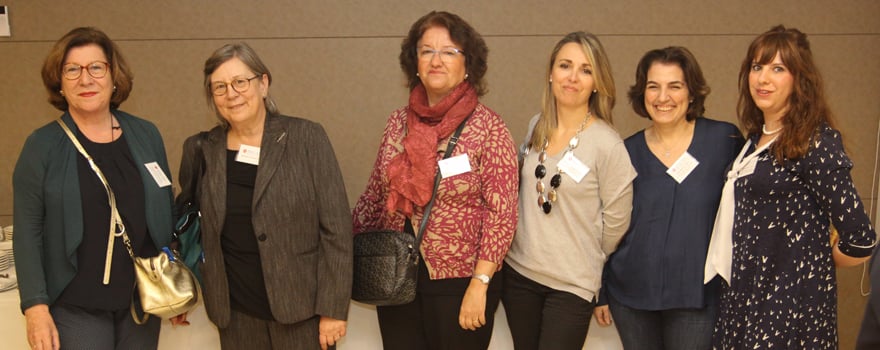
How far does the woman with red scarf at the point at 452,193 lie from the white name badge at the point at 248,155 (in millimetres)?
439

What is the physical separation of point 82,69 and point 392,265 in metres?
1.19

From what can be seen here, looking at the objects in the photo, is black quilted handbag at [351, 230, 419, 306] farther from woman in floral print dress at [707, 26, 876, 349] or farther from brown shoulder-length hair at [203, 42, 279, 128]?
woman in floral print dress at [707, 26, 876, 349]

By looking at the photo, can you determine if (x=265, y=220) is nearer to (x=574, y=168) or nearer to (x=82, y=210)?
(x=82, y=210)

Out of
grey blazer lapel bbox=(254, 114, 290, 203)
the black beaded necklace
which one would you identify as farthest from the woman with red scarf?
grey blazer lapel bbox=(254, 114, 290, 203)

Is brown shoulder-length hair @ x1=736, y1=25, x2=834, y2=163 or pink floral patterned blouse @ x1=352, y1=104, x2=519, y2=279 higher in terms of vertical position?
brown shoulder-length hair @ x1=736, y1=25, x2=834, y2=163

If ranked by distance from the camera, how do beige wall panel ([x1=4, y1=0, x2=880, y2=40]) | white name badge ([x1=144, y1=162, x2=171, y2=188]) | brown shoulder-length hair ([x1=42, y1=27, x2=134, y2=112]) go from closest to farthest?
1. brown shoulder-length hair ([x1=42, y1=27, x2=134, y2=112])
2. white name badge ([x1=144, y1=162, x2=171, y2=188])
3. beige wall panel ([x1=4, y1=0, x2=880, y2=40])

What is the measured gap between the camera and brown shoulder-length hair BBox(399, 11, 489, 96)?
203 centimetres

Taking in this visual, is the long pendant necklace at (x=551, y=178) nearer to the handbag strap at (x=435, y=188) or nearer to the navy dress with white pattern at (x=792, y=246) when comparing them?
the handbag strap at (x=435, y=188)

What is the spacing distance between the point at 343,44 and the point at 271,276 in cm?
179

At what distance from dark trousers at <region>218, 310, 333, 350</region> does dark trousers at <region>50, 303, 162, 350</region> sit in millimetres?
306

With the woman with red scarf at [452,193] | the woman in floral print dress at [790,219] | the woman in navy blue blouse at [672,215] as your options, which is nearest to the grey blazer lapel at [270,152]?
the woman with red scarf at [452,193]

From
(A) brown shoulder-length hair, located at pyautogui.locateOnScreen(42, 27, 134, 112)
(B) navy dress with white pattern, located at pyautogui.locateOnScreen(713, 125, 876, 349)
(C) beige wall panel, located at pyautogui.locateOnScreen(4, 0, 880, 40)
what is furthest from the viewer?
(C) beige wall panel, located at pyautogui.locateOnScreen(4, 0, 880, 40)

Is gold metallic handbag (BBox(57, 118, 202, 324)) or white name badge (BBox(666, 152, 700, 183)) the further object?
white name badge (BBox(666, 152, 700, 183))

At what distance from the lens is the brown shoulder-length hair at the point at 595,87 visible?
2.05 m
